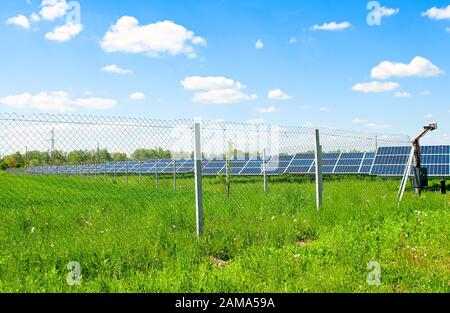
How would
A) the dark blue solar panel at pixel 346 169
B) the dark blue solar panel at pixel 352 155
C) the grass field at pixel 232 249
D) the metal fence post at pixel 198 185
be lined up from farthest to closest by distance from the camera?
the dark blue solar panel at pixel 352 155
the dark blue solar panel at pixel 346 169
the metal fence post at pixel 198 185
the grass field at pixel 232 249

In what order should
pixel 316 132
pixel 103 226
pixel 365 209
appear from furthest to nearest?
pixel 316 132, pixel 365 209, pixel 103 226

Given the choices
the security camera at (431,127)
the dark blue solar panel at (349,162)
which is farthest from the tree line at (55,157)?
the dark blue solar panel at (349,162)

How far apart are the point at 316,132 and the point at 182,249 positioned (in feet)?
15.9

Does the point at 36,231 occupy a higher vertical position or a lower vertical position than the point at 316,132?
lower

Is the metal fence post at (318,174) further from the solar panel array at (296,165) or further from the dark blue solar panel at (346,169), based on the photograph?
Answer: the dark blue solar panel at (346,169)

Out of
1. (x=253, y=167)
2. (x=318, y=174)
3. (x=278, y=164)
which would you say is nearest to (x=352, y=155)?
(x=278, y=164)

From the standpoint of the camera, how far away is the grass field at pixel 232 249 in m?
4.48

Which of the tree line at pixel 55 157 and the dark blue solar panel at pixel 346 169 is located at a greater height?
the tree line at pixel 55 157

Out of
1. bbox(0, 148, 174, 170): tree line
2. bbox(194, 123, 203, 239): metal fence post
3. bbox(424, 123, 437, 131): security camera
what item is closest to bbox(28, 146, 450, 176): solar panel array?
bbox(424, 123, 437, 131): security camera

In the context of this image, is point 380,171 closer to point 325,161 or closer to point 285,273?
point 325,161

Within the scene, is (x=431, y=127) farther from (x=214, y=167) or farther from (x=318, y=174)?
(x=214, y=167)

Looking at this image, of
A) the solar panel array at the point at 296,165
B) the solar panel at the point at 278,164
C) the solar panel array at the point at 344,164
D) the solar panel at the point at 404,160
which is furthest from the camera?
the solar panel at the point at 278,164
